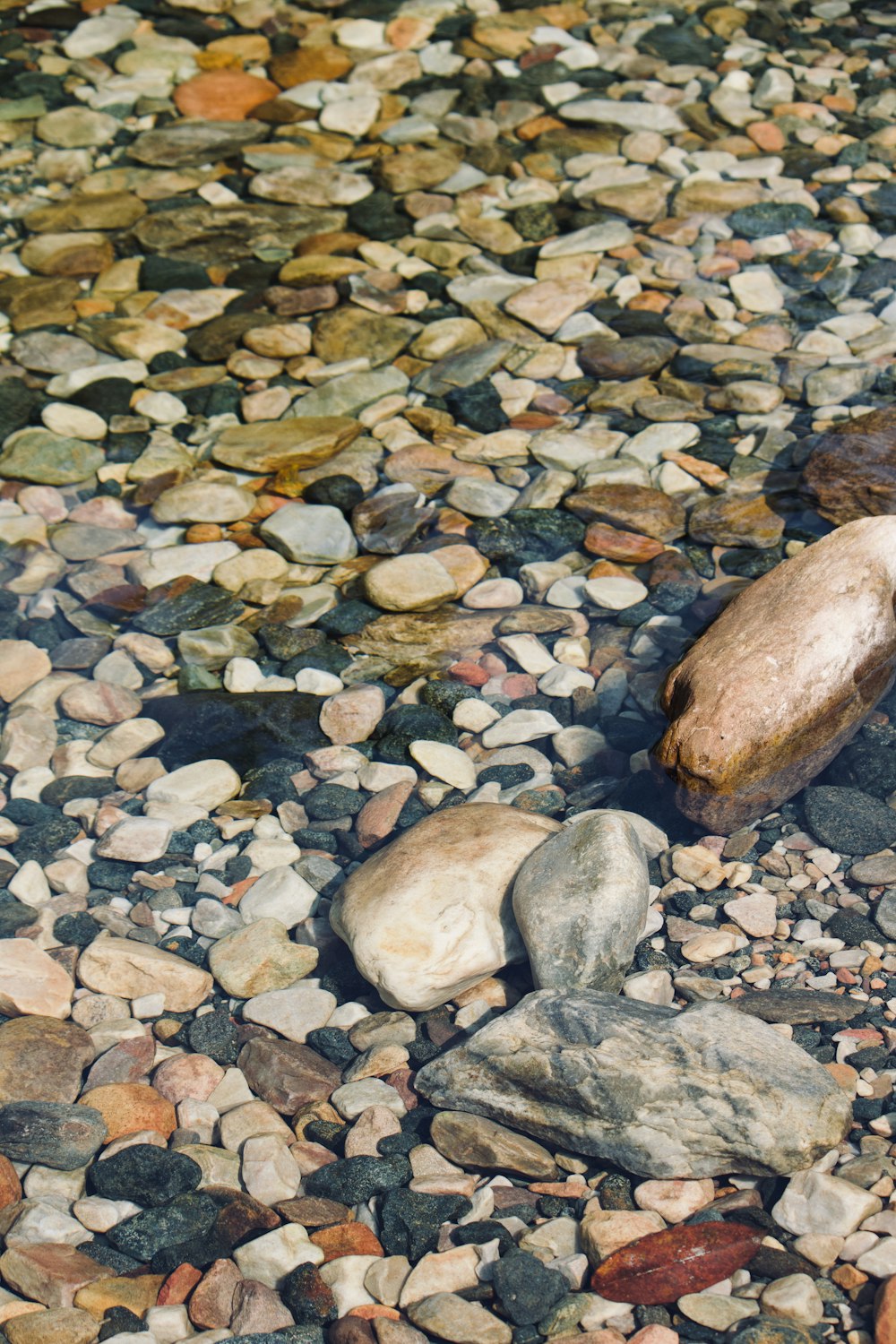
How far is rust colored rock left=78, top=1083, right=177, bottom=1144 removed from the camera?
9.66 feet

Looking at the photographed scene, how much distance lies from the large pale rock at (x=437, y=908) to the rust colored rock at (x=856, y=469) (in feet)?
6.11

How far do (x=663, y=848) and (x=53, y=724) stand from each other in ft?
6.68

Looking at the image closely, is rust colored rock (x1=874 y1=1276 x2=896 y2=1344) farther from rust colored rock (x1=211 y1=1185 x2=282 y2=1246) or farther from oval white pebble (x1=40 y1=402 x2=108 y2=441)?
oval white pebble (x1=40 y1=402 x2=108 y2=441)

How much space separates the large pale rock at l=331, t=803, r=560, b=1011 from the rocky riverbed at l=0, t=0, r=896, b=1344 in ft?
0.05

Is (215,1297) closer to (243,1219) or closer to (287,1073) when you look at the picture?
(243,1219)

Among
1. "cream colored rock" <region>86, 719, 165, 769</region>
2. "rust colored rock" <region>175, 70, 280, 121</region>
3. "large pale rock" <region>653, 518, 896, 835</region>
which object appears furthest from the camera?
"rust colored rock" <region>175, 70, 280, 121</region>

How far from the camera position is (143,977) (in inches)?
128

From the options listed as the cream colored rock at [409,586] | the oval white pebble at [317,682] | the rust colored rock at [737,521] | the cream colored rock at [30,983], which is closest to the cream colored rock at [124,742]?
the oval white pebble at [317,682]

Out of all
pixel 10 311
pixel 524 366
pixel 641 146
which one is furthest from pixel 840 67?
pixel 10 311

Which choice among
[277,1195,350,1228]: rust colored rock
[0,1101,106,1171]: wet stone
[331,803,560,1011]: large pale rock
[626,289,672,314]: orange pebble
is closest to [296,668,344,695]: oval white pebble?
[331,803,560,1011]: large pale rock

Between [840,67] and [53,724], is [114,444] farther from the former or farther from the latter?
[840,67]

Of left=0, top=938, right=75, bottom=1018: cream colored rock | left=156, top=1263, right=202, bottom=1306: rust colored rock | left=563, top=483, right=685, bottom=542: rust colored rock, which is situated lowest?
left=156, top=1263, right=202, bottom=1306: rust colored rock

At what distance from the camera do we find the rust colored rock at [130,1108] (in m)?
2.95

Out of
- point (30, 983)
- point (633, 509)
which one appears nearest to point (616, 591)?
point (633, 509)
